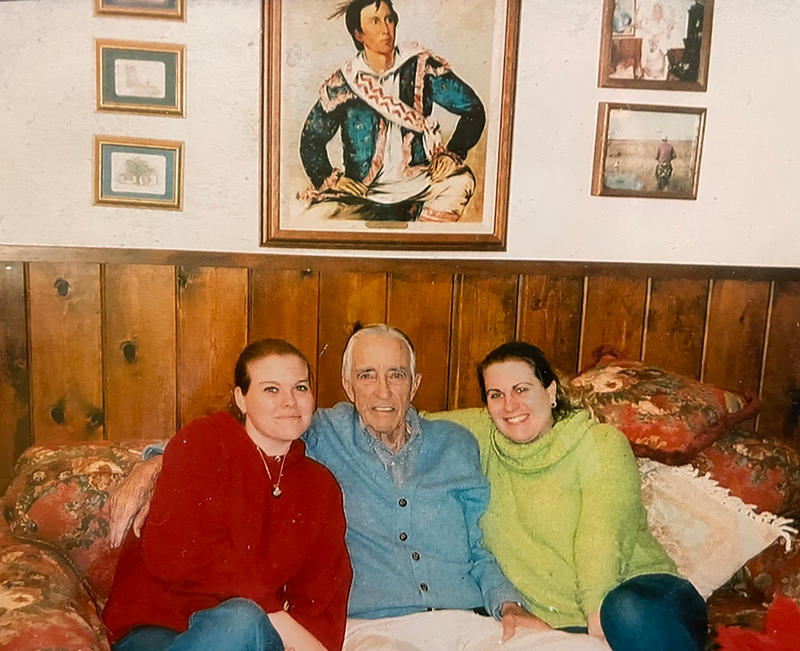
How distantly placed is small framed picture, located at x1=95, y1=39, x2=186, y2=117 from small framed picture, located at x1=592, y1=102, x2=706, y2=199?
882 mm

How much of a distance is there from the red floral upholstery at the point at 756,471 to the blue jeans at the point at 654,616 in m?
0.24

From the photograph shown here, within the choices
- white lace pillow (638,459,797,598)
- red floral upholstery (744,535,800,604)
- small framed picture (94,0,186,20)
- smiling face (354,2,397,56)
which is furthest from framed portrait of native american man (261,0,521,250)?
red floral upholstery (744,535,800,604)

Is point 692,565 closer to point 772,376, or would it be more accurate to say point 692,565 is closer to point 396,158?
point 772,376

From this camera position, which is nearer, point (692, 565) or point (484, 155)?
point (692, 565)

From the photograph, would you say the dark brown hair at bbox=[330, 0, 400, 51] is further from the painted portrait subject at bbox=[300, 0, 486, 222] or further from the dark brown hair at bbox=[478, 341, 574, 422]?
the dark brown hair at bbox=[478, 341, 574, 422]

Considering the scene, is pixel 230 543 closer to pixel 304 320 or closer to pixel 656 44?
pixel 304 320

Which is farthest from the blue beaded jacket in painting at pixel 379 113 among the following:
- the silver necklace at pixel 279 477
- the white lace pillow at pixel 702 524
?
the white lace pillow at pixel 702 524

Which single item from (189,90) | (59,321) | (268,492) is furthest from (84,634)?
(189,90)

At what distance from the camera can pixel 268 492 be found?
1244 millimetres

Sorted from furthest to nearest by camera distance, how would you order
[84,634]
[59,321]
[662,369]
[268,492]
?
[662,369] → [59,321] → [268,492] → [84,634]

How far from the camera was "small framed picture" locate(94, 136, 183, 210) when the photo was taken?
1.35m

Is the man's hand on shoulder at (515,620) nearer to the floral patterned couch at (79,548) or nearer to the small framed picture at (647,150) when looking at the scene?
the floral patterned couch at (79,548)

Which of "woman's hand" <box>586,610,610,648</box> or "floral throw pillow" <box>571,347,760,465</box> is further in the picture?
"floral throw pillow" <box>571,347,760,465</box>

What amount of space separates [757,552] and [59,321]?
1.49m
